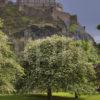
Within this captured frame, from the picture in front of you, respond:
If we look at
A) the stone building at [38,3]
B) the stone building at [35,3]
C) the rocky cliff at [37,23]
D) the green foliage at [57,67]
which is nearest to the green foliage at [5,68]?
the green foliage at [57,67]

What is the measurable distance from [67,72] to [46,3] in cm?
12620

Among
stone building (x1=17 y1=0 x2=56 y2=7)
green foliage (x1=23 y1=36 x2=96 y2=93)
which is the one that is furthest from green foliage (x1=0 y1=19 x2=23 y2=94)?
stone building (x1=17 y1=0 x2=56 y2=7)

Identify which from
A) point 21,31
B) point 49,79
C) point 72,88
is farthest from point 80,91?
point 21,31

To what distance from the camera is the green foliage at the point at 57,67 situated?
178 ft

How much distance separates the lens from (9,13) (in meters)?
174

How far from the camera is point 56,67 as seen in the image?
180ft

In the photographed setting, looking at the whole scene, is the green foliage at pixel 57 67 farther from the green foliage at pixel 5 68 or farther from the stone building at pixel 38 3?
the stone building at pixel 38 3

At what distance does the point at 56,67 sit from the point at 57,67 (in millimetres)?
141

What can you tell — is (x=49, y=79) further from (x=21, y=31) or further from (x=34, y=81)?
(x=21, y=31)

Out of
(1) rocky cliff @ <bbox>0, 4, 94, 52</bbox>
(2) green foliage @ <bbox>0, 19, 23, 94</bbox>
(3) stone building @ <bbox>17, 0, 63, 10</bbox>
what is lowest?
(2) green foliage @ <bbox>0, 19, 23, 94</bbox>

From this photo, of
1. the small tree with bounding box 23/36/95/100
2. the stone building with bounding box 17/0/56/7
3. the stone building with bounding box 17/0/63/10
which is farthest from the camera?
the stone building with bounding box 17/0/56/7

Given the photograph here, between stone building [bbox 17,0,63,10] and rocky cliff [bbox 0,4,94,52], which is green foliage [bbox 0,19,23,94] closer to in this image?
rocky cliff [bbox 0,4,94,52]

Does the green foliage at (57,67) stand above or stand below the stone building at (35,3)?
below

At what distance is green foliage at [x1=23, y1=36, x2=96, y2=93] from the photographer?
54406 mm
